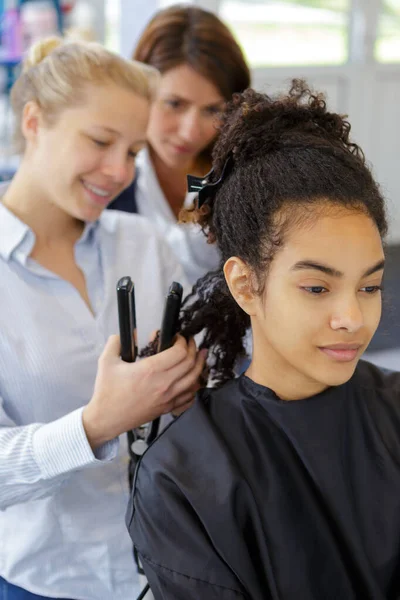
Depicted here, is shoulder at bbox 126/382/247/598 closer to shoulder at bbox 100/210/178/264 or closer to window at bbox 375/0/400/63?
shoulder at bbox 100/210/178/264

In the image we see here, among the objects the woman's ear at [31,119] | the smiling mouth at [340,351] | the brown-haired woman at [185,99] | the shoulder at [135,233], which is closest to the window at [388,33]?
the brown-haired woman at [185,99]

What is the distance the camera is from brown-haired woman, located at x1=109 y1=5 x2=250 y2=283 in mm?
1804

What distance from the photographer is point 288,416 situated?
3.39 ft

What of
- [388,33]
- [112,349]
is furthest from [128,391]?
[388,33]

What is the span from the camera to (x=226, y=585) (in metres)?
0.91

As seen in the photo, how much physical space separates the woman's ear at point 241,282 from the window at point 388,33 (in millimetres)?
4183

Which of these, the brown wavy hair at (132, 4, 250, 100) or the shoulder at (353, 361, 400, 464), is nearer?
the shoulder at (353, 361, 400, 464)

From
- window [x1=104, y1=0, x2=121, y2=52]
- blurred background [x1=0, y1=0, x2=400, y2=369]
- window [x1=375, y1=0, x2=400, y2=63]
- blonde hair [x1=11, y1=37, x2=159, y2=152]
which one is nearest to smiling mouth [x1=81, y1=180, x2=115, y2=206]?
blonde hair [x1=11, y1=37, x2=159, y2=152]

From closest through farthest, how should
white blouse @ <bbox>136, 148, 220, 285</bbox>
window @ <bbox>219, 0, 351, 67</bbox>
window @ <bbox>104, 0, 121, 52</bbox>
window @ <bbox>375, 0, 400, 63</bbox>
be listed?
white blouse @ <bbox>136, 148, 220, 285</bbox> < window @ <bbox>104, 0, 121, 52</bbox> < window @ <bbox>219, 0, 351, 67</bbox> < window @ <bbox>375, 0, 400, 63</bbox>

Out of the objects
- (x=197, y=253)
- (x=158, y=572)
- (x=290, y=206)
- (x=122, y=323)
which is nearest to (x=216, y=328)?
(x=122, y=323)

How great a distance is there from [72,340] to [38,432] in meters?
0.19

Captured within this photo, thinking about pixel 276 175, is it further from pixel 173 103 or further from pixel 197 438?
pixel 173 103

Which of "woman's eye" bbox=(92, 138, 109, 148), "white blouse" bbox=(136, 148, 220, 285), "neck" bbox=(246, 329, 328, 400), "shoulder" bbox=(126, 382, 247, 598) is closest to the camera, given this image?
"shoulder" bbox=(126, 382, 247, 598)

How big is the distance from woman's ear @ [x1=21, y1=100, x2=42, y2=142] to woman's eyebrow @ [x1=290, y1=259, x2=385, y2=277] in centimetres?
59
